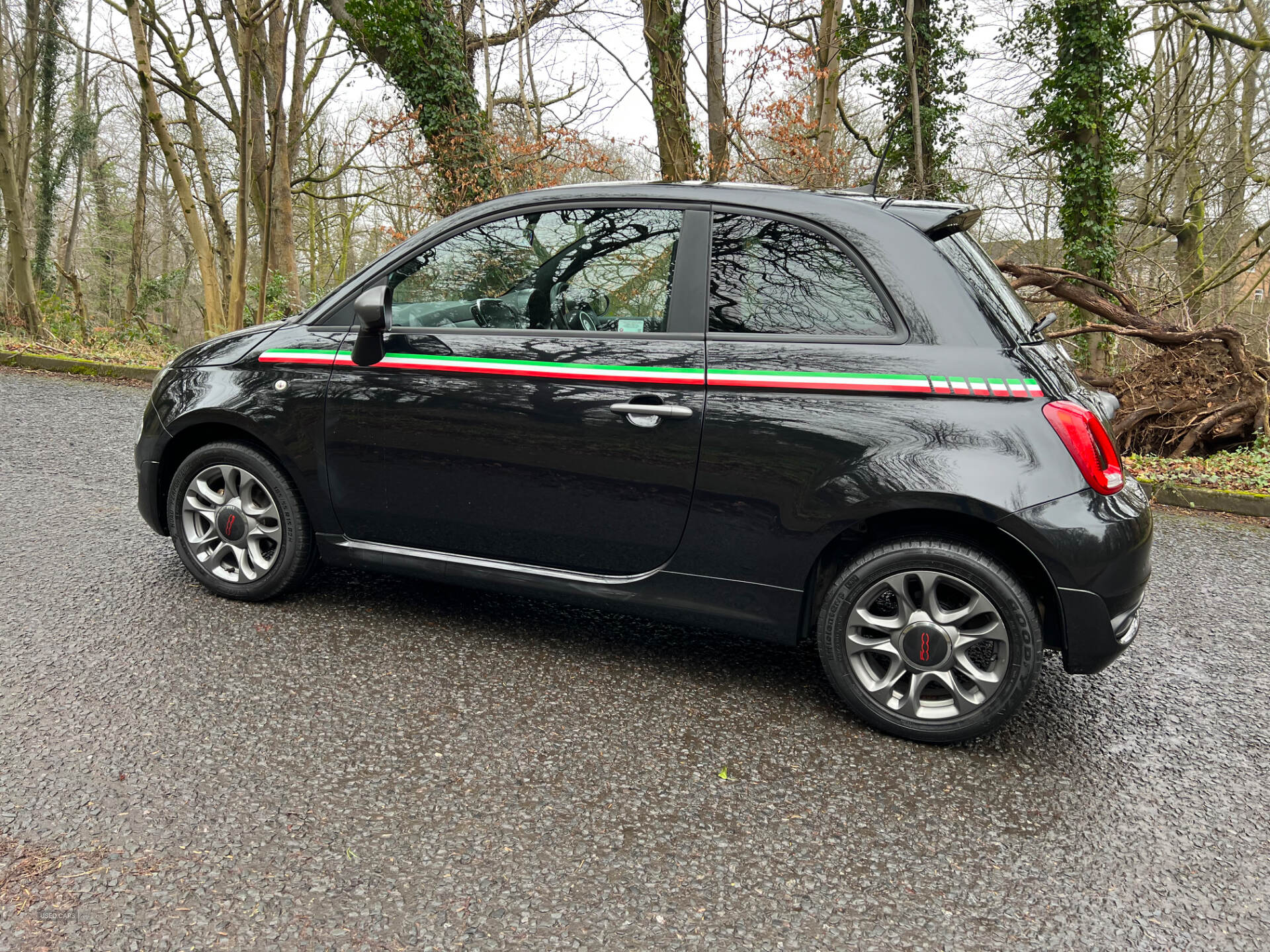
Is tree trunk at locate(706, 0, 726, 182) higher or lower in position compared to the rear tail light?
higher

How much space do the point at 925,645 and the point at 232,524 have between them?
2.79m

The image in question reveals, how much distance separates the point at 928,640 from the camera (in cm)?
288

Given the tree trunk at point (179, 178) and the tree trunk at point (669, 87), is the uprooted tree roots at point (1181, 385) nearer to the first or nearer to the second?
the tree trunk at point (669, 87)

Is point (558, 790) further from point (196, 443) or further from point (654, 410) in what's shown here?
point (196, 443)

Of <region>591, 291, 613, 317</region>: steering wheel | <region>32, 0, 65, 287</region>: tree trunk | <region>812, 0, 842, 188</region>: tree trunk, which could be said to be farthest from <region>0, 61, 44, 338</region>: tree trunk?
<region>591, 291, 613, 317</region>: steering wheel

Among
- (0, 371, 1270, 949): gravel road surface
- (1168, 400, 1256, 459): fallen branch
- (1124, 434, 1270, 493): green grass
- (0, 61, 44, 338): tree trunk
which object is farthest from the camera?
(0, 61, 44, 338): tree trunk

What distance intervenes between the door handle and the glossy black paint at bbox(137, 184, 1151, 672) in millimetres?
26

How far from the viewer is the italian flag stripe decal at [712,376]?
2814mm

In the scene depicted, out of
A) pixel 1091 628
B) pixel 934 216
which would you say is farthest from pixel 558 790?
pixel 934 216

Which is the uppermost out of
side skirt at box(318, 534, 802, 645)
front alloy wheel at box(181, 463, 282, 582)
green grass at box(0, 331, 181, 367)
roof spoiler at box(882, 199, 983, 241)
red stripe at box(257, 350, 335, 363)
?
green grass at box(0, 331, 181, 367)

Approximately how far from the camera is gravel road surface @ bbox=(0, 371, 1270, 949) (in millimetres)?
2092

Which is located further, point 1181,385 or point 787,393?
point 1181,385

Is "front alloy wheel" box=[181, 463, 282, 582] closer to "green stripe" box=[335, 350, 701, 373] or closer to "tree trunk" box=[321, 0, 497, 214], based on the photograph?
"green stripe" box=[335, 350, 701, 373]

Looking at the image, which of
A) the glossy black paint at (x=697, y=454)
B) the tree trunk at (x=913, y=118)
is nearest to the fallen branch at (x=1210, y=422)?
the glossy black paint at (x=697, y=454)
